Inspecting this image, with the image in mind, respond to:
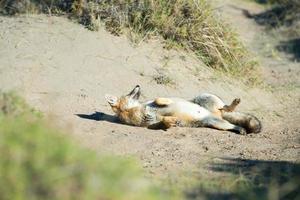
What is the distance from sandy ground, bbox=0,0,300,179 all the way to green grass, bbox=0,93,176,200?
7.13ft

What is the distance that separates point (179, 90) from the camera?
10016 mm

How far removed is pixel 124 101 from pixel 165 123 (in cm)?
62

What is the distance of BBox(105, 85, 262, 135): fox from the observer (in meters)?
8.67

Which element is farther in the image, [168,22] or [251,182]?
[168,22]

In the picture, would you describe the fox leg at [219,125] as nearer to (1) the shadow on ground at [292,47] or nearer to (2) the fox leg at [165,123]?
(2) the fox leg at [165,123]

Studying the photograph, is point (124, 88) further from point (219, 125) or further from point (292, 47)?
point (292, 47)

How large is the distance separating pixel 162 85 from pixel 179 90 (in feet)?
0.84

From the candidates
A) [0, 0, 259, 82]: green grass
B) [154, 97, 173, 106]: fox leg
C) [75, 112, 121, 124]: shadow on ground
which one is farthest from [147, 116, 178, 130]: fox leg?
[0, 0, 259, 82]: green grass

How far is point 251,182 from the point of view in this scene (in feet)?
20.6

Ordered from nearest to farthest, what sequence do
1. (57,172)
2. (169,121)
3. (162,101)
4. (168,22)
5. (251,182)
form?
1. (57,172)
2. (251,182)
3. (169,121)
4. (162,101)
5. (168,22)

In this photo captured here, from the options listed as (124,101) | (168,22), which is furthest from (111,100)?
(168,22)

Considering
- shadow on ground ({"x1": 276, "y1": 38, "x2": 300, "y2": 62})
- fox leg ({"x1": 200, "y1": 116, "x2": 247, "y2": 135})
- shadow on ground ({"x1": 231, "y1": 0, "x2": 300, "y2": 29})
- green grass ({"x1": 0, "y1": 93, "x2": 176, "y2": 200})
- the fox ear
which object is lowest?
shadow on ground ({"x1": 276, "y1": 38, "x2": 300, "y2": 62})

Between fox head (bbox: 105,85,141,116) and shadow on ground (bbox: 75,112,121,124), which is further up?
fox head (bbox: 105,85,141,116)

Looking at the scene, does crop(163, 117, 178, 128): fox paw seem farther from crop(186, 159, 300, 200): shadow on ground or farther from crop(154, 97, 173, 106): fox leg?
crop(186, 159, 300, 200): shadow on ground
